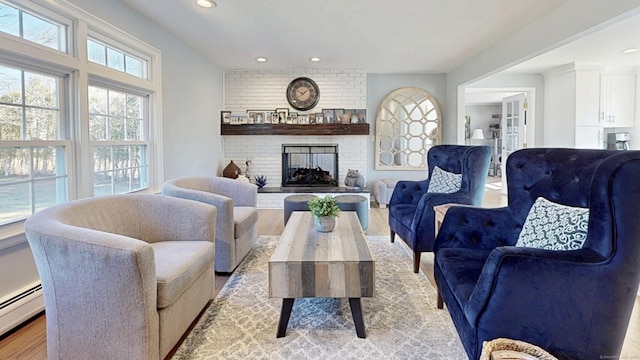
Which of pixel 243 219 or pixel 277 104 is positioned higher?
pixel 277 104

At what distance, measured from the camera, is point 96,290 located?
161cm

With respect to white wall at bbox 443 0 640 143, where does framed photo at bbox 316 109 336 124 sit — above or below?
below

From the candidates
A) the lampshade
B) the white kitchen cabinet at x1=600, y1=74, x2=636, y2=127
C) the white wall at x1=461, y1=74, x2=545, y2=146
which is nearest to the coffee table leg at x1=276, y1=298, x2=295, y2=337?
the white wall at x1=461, y1=74, x2=545, y2=146

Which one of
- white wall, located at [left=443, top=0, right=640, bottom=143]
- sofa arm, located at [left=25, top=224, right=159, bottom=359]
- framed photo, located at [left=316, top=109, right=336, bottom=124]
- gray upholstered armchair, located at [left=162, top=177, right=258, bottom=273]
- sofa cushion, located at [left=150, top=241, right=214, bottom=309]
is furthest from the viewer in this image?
framed photo, located at [left=316, top=109, right=336, bottom=124]

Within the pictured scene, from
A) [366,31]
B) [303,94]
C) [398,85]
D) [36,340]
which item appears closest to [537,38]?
[366,31]

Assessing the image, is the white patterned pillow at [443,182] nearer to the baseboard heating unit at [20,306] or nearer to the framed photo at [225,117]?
the baseboard heating unit at [20,306]

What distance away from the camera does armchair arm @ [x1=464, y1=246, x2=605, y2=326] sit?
4.53 feet

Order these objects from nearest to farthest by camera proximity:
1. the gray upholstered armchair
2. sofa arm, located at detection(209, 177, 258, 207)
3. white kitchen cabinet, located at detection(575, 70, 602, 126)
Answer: the gray upholstered armchair < sofa arm, located at detection(209, 177, 258, 207) < white kitchen cabinet, located at detection(575, 70, 602, 126)

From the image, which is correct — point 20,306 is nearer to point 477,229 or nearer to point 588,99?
point 477,229

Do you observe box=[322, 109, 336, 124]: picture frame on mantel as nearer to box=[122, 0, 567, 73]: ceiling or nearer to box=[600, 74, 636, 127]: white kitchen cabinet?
box=[122, 0, 567, 73]: ceiling

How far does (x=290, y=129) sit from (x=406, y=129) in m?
2.21

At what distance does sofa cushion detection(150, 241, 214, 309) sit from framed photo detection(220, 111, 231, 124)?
4158 millimetres

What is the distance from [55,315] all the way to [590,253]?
Answer: 235 centimetres

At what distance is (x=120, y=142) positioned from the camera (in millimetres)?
3367
